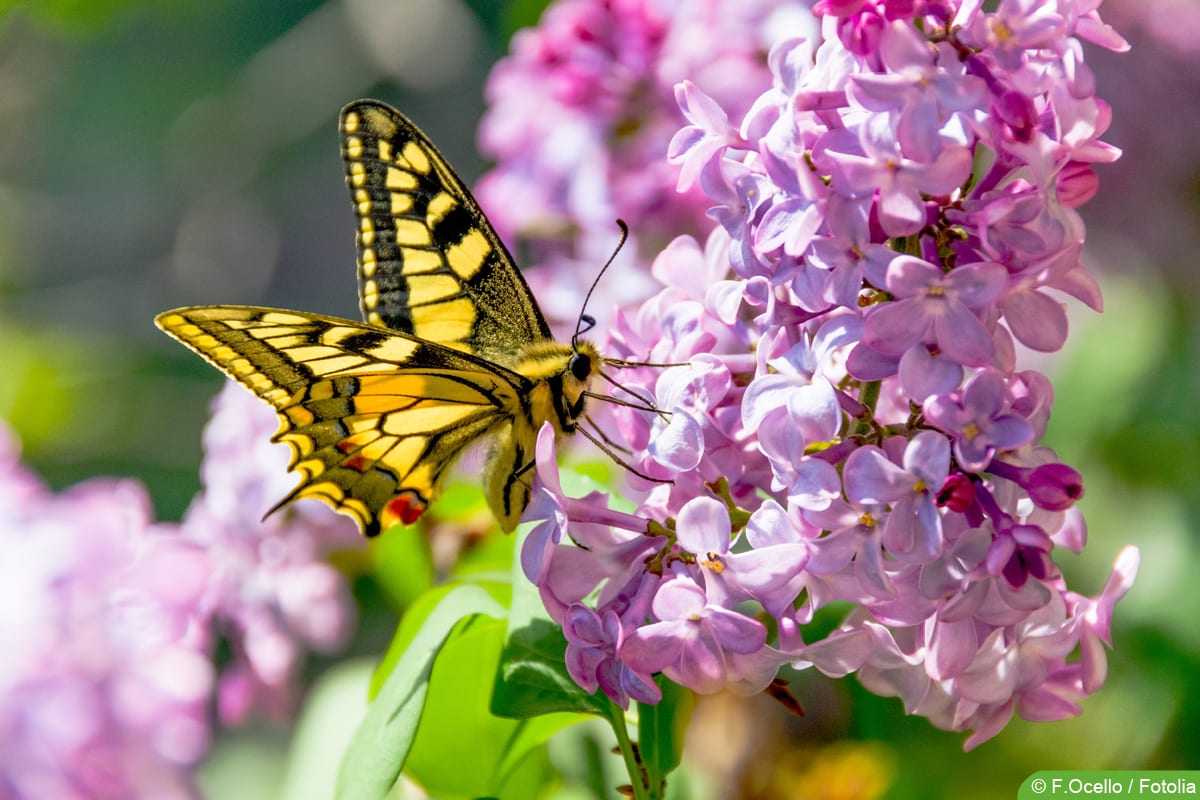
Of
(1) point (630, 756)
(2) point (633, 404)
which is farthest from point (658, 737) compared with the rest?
(2) point (633, 404)

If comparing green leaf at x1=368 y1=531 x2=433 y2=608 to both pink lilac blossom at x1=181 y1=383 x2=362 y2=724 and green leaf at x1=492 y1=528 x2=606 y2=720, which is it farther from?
green leaf at x1=492 y1=528 x2=606 y2=720

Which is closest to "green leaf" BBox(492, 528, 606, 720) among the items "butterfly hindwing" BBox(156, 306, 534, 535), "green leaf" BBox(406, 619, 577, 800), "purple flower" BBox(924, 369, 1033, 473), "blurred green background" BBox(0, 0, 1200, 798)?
"green leaf" BBox(406, 619, 577, 800)

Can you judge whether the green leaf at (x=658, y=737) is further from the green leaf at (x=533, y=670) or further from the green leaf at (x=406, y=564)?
the green leaf at (x=406, y=564)

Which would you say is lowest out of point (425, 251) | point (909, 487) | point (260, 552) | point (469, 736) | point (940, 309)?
point (469, 736)

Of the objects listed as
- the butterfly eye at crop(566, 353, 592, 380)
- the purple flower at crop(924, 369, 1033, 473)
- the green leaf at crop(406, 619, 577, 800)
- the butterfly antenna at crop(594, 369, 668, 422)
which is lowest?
the green leaf at crop(406, 619, 577, 800)

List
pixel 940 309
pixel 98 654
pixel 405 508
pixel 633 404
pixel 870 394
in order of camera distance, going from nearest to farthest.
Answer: pixel 940 309 < pixel 870 394 < pixel 633 404 < pixel 405 508 < pixel 98 654

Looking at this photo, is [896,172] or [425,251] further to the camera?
[425,251]

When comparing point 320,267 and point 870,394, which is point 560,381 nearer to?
point 870,394
